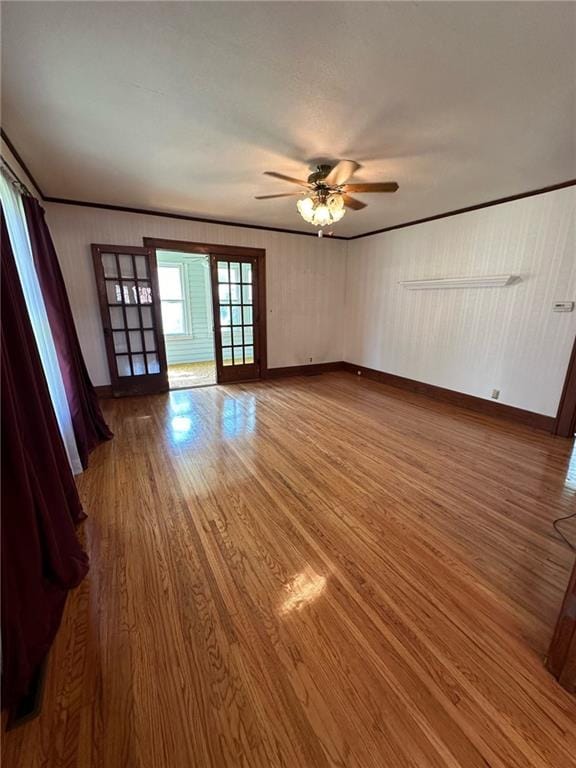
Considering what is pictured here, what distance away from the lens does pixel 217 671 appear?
47.1 inches

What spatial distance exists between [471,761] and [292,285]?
18.0 ft

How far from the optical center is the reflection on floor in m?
5.25

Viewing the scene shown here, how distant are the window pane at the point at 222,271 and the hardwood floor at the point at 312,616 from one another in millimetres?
3153

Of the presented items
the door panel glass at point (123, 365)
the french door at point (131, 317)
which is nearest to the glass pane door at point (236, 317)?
the french door at point (131, 317)

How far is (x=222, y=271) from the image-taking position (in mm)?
4910

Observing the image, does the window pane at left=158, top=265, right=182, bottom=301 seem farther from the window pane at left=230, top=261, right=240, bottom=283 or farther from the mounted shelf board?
the mounted shelf board

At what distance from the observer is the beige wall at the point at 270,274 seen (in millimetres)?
3969

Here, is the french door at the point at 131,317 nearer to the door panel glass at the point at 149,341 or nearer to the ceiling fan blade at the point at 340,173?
the door panel glass at the point at 149,341

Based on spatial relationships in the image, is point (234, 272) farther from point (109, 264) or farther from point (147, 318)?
point (109, 264)

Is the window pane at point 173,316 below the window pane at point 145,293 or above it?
below

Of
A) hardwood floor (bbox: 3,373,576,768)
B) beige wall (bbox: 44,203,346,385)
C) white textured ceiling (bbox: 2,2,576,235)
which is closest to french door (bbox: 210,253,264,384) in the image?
beige wall (bbox: 44,203,346,385)

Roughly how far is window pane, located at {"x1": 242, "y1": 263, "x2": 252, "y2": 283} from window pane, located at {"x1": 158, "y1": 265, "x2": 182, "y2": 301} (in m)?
2.33

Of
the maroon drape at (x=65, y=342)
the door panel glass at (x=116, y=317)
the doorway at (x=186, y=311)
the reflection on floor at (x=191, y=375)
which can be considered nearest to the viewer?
the maroon drape at (x=65, y=342)

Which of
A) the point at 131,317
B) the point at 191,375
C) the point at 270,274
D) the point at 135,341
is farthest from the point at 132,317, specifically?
the point at 270,274
